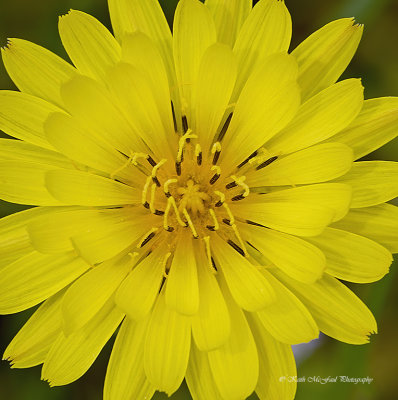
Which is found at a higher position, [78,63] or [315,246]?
[78,63]

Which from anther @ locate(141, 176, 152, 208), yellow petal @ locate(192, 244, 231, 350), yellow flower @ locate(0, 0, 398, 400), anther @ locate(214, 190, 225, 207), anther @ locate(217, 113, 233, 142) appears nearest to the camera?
yellow petal @ locate(192, 244, 231, 350)

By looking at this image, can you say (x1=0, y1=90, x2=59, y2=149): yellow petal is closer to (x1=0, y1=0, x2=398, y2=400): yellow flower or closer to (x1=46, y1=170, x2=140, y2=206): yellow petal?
(x1=0, y1=0, x2=398, y2=400): yellow flower

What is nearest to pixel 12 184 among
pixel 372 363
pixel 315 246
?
pixel 315 246

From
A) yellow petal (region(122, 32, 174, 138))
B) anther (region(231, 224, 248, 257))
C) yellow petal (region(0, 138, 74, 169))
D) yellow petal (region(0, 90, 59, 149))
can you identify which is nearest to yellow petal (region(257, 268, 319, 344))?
anther (region(231, 224, 248, 257))

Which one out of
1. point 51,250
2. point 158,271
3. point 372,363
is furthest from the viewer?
point 372,363

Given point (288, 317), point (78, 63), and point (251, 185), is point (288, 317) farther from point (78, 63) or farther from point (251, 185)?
point (78, 63)

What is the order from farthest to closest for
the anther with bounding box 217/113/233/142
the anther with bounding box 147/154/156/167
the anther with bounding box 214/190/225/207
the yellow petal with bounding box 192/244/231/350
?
the anther with bounding box 217/113/233/142 → the anther with bounding box 147/154/156/167 → the anther with bounding box 214/190/225/207 → the yellow petal with bounding box 192/244/231/350

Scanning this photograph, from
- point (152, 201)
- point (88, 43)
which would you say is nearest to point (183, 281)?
point (152, 201)

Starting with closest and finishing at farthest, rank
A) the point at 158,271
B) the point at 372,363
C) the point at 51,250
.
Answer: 1. the point at 51,250
2. the point at 158,271
3. the point at 372,363
